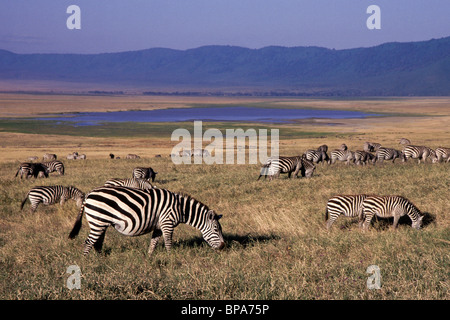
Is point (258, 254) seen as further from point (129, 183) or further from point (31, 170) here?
point (31, 170)

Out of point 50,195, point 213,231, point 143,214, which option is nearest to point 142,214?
point 143,214

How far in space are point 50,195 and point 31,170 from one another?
34.2 feet

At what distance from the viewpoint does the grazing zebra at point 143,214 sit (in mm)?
8938

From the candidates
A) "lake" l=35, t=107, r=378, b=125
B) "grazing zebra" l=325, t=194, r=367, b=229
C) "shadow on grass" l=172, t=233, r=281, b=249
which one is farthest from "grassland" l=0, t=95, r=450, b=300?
"lake" l=35, t=107, r=378, b=125

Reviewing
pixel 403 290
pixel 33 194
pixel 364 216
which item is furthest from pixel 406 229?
pixel 33 194

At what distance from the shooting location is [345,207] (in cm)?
1209

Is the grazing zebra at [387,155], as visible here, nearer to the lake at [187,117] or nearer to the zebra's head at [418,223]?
the zebra's head at [418,223]

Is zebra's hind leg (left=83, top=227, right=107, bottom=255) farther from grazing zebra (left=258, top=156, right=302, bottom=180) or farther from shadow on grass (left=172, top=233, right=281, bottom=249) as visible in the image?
grazing zebra (left=258, top=156, right=302, bottom=180)

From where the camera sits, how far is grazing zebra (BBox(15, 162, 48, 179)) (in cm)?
2622

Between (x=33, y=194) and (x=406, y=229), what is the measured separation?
477 inches

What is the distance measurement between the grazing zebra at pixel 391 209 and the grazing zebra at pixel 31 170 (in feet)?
66.2

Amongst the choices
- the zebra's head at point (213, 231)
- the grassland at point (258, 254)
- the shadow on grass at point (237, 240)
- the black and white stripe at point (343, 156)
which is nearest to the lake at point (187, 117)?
the black and white stripe at point (343, 156)

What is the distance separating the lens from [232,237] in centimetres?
1127
